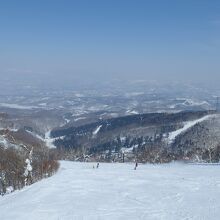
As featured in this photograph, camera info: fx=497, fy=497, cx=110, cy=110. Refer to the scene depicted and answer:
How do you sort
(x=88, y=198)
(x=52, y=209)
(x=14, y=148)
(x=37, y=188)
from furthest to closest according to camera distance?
1. (x=14, y=148)
2. (x=37, y=188)
3. (x=88, y=198)
4. (x=52, y=209)

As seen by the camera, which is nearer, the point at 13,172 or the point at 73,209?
the point at 73,209

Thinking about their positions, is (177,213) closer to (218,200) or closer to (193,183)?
(218,200)

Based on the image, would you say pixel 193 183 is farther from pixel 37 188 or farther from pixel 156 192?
pixel 37 188

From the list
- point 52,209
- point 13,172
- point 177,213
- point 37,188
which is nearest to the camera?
point 177,213

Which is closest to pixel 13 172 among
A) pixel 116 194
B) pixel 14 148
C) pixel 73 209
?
pixel 14 148

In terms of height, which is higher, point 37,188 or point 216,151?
point 216,151

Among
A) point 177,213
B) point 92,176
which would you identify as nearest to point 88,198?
point 177,213
